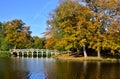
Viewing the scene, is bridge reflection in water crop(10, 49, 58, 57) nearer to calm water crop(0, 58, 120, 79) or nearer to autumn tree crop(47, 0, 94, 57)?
autumn tree crop(47, 0, 94, 57)

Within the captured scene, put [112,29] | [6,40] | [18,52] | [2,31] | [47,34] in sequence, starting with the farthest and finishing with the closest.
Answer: [2,31]
[6,40]
[18,52]
[47,34]
[112,29]

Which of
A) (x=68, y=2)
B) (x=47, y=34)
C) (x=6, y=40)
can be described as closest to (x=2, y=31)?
(x=6, y=40)

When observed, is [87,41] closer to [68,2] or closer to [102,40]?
[102,40]

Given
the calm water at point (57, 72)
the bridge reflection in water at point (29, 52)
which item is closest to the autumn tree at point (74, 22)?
the bridge reflection in water at point (29, 52)

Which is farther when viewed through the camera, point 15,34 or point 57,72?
point 15,34

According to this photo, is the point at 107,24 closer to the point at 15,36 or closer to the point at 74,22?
the point at 74,22

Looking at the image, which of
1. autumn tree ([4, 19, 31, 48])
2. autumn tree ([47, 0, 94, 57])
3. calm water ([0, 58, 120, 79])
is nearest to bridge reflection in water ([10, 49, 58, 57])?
autumn tree ([4, 19, 31, 48])

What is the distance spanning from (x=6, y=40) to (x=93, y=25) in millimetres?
39648

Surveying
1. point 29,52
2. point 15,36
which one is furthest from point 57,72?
point 15,36

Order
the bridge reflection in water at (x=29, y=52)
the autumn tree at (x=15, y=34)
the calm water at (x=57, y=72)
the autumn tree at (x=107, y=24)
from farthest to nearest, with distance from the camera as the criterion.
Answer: the autumn tree at (x=15, y=34), the bridge reflection in water at (x=29, y=52), the autumn tree at (x=107, y=24), the calm water at (x=57, y=72)

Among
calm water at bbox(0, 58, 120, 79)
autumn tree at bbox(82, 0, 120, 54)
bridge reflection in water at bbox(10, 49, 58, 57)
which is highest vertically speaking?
autumn tree at bbox(82, 0, 120, 54)

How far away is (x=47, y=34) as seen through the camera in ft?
223

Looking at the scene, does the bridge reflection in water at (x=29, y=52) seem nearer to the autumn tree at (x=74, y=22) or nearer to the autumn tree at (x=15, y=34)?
the autumn tree at (x=15, y=34)

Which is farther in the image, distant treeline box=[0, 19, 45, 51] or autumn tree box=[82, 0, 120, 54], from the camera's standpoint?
distant treeline box=[0, 19, 45, 51]
